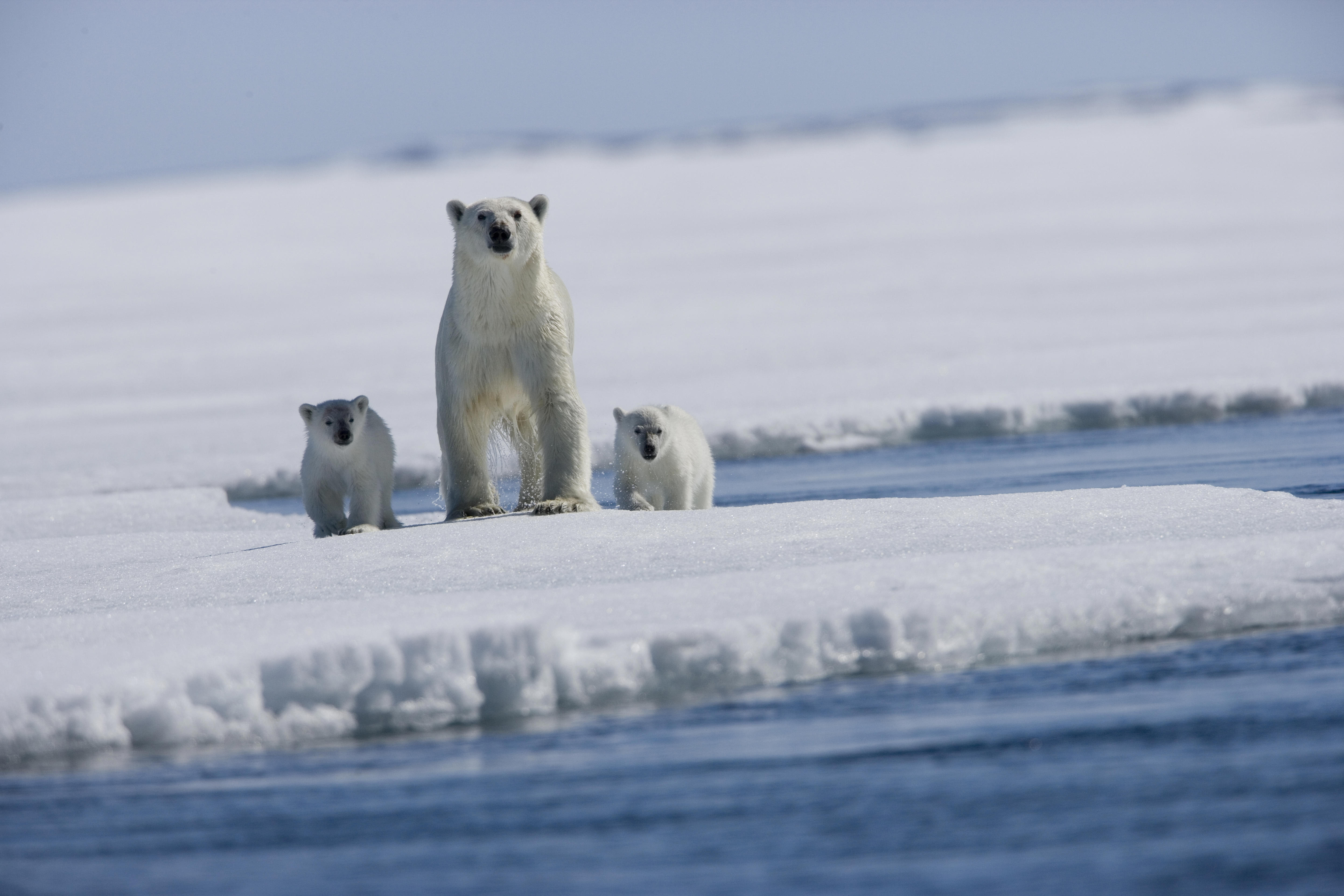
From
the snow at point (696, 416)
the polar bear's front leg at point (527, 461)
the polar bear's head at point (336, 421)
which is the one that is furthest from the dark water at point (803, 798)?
the polar bear's front leg at point (527, 461)

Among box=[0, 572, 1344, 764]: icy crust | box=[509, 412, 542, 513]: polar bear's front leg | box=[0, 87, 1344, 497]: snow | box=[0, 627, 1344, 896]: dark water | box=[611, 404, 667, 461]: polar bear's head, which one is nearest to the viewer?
box=[0, 627, 1344, 896]: dark water

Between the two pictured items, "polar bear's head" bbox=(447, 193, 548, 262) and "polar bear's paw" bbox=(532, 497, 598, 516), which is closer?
"polar bear's head" bbox=(447, 193, 548, 262)

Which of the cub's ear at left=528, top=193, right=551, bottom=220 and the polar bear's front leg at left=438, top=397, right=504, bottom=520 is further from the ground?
the cub's ear at left=528, top=193, right=551, bottom=220

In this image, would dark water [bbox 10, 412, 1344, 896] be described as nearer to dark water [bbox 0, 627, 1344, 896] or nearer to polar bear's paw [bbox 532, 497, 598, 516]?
dark water [bbox 0, 627, 1344, 896]

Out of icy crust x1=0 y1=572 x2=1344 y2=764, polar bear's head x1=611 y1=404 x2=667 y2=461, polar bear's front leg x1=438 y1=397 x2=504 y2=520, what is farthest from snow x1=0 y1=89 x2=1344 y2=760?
polar bear's head x1=611 y1=404 x2=667 y2=461

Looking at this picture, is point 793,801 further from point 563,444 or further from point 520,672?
point 563,444

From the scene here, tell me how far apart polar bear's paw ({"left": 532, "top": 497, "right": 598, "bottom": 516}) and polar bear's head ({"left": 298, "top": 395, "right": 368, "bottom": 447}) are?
0.68m

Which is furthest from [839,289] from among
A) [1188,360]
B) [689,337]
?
[1188,360]

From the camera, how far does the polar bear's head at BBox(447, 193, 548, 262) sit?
5152mm

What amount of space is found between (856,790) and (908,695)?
0.56 meters

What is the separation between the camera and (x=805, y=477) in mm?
7426

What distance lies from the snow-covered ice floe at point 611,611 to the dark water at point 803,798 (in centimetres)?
9

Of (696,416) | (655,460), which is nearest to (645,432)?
(655,460)

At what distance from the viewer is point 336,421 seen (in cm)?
529
